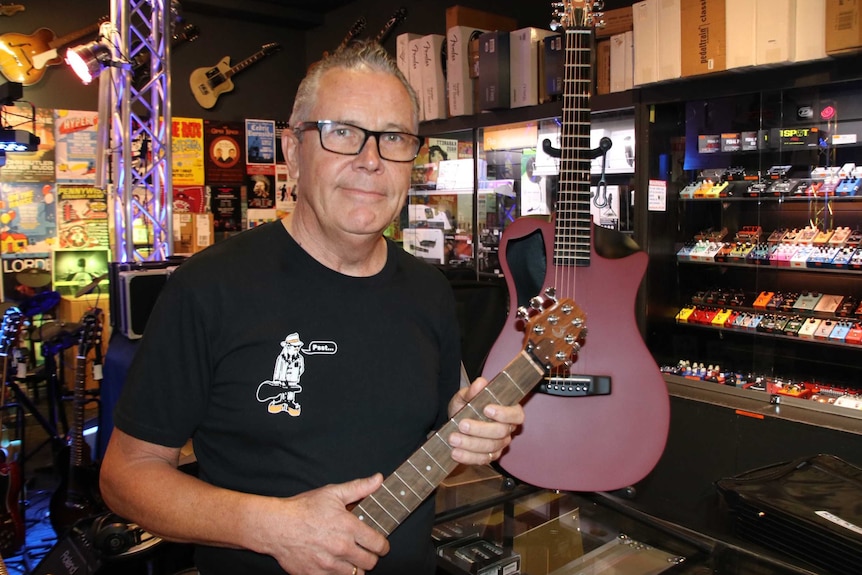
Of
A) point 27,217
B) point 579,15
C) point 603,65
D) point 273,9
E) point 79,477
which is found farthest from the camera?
point 273,9

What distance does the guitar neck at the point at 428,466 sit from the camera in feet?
4.25

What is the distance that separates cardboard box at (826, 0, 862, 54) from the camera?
9.10ft

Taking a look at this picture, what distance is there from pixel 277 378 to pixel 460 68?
368 cm

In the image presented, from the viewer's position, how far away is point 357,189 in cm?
131

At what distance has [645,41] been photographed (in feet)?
11.5

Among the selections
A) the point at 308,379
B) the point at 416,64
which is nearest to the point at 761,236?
the point at 416,64

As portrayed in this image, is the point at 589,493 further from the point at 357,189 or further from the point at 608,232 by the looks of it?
the point at 357,189

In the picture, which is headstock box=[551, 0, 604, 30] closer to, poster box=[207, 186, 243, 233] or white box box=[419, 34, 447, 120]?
white box box=[419, 34, 447, 120]

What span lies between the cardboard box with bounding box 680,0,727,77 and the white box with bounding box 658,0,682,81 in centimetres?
2

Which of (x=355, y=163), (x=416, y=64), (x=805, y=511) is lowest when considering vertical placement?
(x=805, y=511)

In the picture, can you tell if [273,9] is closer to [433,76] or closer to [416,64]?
[416,64]

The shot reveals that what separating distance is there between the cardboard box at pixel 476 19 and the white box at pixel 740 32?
188 cm

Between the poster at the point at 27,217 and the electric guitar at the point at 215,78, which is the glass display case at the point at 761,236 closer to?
the electric guitar at the point at 215,78

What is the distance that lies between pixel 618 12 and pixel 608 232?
1.93 metres
